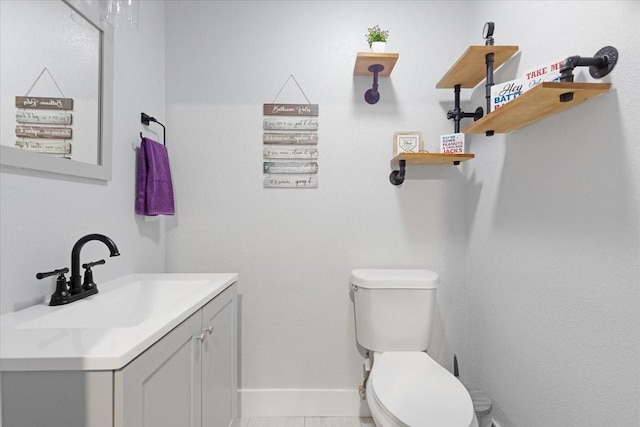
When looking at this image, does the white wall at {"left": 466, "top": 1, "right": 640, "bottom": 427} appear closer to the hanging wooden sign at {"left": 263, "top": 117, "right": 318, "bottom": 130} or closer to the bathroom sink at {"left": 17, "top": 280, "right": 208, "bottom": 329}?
the hanging wooden sign at {"left": 263, "top": 117, "right": 318, "bottom": 130}

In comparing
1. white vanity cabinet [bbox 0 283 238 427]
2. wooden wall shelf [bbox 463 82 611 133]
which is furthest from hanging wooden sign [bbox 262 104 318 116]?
white vanity cabinet [bbox 0 283 238 427]

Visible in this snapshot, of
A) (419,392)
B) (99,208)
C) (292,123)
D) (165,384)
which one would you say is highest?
(292,123)

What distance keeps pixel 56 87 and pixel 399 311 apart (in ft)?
5.42

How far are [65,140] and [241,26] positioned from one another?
3.86 feet

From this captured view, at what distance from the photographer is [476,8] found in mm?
1871

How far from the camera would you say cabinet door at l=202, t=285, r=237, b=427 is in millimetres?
1204

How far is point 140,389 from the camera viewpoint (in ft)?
2.50

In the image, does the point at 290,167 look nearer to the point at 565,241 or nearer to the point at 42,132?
the point at 42,132

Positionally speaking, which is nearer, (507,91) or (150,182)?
(507,91)

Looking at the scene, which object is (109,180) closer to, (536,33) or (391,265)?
(391,265)

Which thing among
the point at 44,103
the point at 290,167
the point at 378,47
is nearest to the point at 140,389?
the point at 44,103

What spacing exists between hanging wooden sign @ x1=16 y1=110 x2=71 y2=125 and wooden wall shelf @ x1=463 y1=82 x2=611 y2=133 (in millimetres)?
1499

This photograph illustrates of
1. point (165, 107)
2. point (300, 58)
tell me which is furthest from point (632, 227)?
point (165, 107)

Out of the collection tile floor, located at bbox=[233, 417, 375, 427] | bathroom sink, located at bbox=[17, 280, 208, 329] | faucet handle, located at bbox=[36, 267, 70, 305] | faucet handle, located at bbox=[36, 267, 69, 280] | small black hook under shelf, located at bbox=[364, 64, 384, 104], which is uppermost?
small black hook under shelf, located at bbox=[364, 64, 384, 104]
